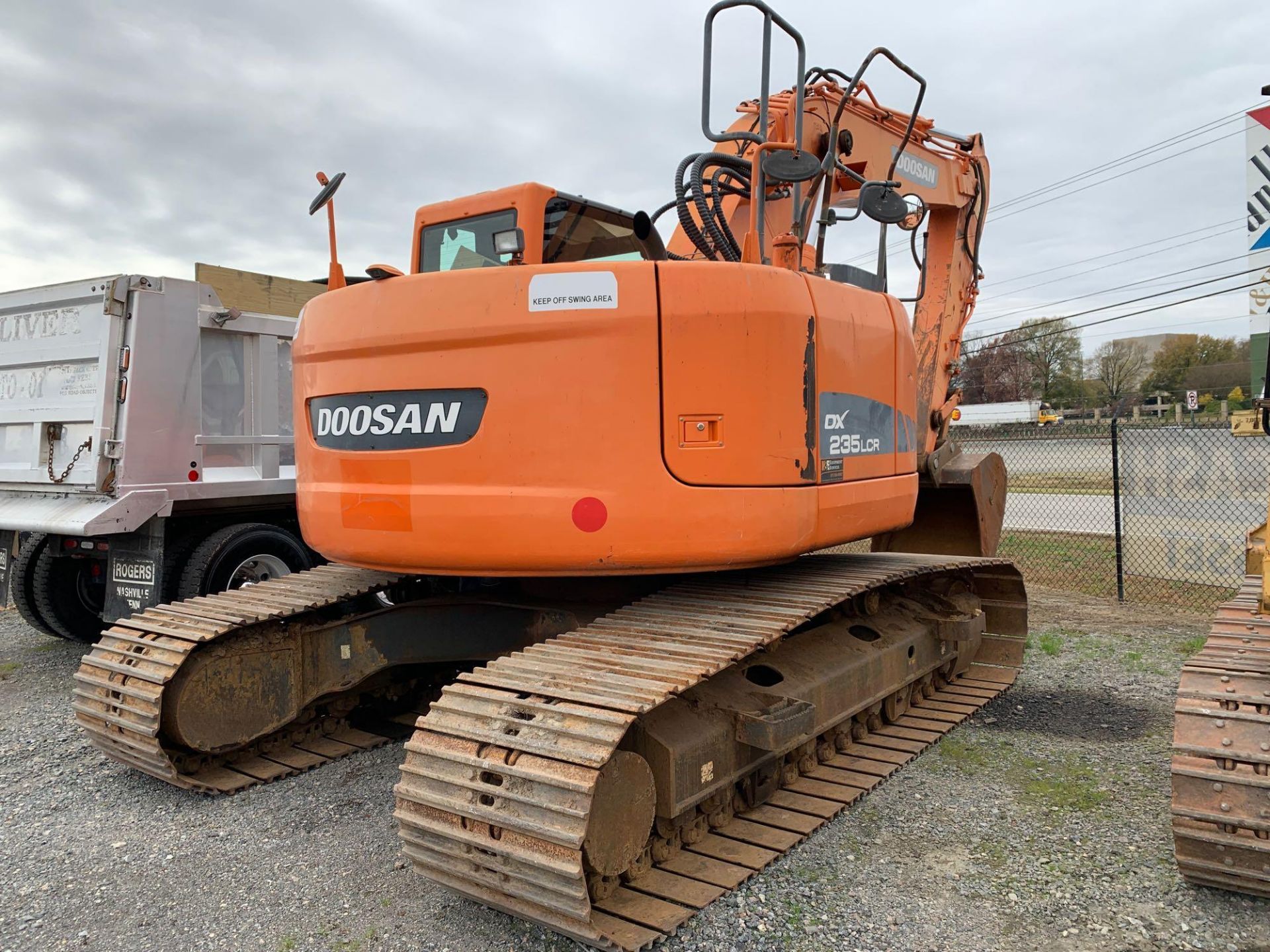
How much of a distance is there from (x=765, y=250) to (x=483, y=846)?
3000mm

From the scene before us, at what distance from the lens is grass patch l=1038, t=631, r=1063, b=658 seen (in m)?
6.83

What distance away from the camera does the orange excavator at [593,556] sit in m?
3.07

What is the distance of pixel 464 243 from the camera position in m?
4.27

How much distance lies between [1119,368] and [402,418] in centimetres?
5611

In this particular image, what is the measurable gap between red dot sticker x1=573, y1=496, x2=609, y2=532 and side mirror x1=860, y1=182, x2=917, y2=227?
1.93 metres

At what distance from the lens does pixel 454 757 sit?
301 cm

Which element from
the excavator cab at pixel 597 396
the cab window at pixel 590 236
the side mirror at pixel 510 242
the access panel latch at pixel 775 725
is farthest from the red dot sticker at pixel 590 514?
the cab window at pixel 590 236

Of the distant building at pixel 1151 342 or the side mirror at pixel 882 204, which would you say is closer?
the side mirror at pixel 882 204

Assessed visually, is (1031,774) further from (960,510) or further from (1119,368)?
(1119,368)

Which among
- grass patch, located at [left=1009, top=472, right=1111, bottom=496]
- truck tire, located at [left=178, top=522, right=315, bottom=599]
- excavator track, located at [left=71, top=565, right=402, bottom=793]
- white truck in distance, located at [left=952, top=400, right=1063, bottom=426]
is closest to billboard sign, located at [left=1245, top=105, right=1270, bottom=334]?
excavator track, located at [left=71, top=565, right=402, bottom=793]

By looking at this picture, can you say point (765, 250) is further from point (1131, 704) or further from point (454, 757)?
point (1131, 704)

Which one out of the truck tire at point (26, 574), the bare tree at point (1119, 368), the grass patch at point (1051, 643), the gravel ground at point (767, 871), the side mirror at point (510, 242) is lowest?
the gravel ground at point (767, 871)

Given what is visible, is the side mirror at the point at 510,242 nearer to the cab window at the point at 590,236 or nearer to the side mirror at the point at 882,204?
the cab window at the point at 590,236

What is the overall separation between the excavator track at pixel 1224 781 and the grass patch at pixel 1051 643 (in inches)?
144
